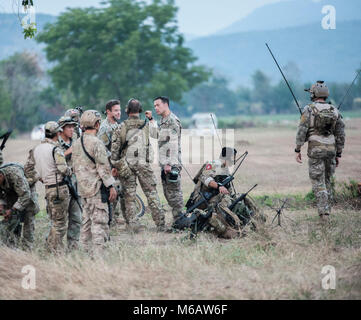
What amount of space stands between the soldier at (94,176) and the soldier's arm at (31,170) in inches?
23.6

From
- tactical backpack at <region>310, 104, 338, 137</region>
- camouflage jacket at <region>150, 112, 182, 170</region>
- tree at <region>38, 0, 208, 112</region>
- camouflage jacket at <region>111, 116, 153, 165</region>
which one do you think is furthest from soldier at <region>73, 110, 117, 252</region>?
tree at <region>38, 0, 208, 112</region>

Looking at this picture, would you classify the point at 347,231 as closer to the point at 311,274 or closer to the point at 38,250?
the point at 311,274

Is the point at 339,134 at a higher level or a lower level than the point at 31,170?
higher

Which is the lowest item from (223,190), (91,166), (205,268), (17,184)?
(205,268)

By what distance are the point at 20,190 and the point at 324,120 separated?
459cm

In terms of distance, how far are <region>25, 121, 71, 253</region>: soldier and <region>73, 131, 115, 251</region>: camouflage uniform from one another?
179mm

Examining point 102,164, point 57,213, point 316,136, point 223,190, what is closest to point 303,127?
point 316,136

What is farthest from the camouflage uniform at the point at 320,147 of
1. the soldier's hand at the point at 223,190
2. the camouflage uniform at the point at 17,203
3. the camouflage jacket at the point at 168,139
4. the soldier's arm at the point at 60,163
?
the camouflage uniform at the point at 17,203

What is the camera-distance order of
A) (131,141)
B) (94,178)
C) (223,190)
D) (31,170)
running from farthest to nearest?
1. (131,141)
2. (223,190)
3. (31,170)
4. (94,178)

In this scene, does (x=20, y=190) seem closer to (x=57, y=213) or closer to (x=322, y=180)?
(x=57, y=213)

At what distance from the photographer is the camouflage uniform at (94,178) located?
6105mm

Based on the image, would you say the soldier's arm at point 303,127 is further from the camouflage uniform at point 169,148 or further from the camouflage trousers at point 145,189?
the camouflage trousers at point 145,189

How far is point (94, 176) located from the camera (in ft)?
20.3

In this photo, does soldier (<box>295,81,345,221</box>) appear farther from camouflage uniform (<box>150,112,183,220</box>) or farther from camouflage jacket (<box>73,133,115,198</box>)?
camouflage jacket (<box>73,133,115,198</box>)
